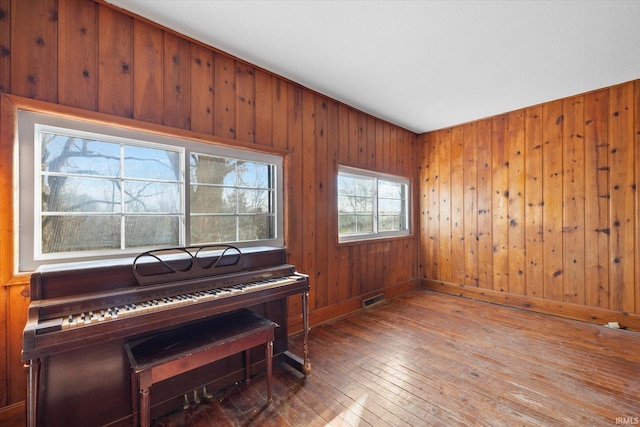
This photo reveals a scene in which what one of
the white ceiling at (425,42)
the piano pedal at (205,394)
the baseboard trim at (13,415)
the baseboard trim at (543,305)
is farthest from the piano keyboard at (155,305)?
the baseboard trim at (543,305)

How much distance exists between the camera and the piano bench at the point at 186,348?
1376 mm

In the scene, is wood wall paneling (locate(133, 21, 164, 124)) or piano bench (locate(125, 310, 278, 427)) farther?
wood wall paneling (locate(133, 21, 164, 124))

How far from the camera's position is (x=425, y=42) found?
7.27ft

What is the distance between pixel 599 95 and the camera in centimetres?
310

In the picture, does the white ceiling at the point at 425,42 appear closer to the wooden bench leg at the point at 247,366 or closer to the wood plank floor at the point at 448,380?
the wooden bench leg at the point at 247,366

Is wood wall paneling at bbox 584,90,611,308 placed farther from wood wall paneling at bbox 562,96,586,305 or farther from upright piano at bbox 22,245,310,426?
upright piano at bbox 22,245,310,426

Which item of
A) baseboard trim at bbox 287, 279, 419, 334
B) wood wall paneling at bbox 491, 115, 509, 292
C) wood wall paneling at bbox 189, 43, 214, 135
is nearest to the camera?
wood wall paneling at bbox 189, 43, 214, 135

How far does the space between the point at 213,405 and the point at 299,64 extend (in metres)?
2.79

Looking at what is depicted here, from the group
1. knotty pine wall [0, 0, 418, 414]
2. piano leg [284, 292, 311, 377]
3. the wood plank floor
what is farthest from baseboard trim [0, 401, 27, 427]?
piano leg [284, 292, 311, 377]

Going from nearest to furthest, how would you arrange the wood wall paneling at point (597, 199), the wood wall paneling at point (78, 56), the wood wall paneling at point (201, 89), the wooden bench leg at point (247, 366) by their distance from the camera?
the wood wall paneling at point (78, 56) < the wooden bench leg at point (247, 366) < the wood wall paneling at point (201, 89) < the wood wall paneling at point (597, 199)

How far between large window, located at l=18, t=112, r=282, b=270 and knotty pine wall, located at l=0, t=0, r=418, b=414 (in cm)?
10

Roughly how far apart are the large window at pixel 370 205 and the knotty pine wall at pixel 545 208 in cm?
53

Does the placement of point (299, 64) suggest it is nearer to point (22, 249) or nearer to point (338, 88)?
point (338, 88)

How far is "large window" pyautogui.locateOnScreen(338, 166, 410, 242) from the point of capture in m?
3.57
